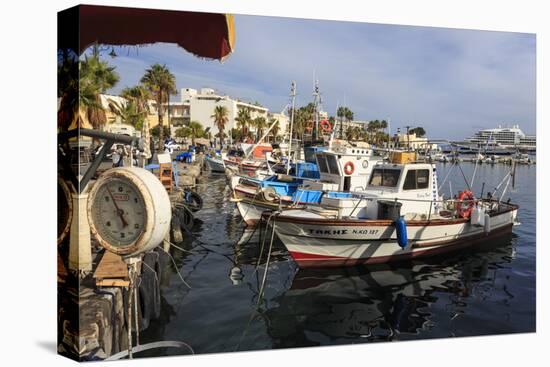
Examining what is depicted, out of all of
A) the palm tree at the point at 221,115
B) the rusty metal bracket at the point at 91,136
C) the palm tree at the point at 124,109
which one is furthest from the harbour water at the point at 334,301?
the palm tree at the point at 221,115

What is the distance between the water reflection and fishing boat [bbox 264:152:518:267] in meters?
0.43

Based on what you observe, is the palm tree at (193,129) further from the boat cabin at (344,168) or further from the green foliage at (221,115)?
the boat cabin at (344,168)

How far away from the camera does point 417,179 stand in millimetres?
13305

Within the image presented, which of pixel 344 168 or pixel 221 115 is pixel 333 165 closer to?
pixel 344 168

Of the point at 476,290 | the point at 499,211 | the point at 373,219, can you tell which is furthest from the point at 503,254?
the point at 373,219

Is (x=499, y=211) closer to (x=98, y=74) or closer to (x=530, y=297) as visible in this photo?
(x=530, y=297)

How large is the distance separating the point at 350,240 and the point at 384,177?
2.72 meters

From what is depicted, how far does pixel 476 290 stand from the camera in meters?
11.4

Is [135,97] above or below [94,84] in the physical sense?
above

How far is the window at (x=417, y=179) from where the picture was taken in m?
13.2

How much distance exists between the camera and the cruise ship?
1027 cm

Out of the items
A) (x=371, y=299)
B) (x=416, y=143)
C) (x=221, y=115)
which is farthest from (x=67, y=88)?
(x=221, y=115)

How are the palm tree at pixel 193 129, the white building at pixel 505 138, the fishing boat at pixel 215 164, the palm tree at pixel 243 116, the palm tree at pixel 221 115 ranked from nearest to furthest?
the white building at pixel 505 138 → the palm tree at pixel 221 115 → the palm tree at pixel 193 129 → the palm tree at pixel 243 116 → the fishing boat at pixel 215 164

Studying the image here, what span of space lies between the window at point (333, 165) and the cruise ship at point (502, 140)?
152 inches
